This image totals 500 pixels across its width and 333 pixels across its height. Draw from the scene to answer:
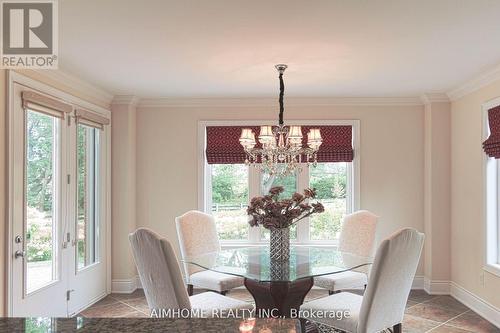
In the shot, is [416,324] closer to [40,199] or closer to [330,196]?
[330,196]

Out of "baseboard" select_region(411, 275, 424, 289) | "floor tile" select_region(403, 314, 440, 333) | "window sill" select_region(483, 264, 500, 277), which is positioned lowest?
"floor tile" select_region(403, 314, 440, 333)

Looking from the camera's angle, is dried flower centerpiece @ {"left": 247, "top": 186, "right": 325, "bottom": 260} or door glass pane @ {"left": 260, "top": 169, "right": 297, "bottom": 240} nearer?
dried flower centerpiece @ {"left": 247, "top": 186, "right": 325, "bottom": 260}

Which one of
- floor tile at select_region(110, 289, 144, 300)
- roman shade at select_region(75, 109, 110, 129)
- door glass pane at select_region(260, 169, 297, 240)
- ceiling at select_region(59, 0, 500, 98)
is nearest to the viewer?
ceiling at select_region(59, 0, 500, 98)

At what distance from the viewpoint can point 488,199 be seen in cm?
400

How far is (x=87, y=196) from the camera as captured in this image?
4.46 m

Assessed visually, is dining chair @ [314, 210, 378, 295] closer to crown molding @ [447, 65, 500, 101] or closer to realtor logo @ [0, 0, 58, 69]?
crown molding @ [447, 65, 500, 101]

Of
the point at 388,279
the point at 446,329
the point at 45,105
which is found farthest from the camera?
the point at 446,329

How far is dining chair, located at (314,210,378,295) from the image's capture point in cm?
374

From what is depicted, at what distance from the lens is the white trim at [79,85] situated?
11.9ft

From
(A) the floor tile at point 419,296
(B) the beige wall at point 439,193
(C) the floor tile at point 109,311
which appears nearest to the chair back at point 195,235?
(C) the floor tile at point 109,311

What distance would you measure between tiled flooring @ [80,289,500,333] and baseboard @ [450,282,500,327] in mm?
54

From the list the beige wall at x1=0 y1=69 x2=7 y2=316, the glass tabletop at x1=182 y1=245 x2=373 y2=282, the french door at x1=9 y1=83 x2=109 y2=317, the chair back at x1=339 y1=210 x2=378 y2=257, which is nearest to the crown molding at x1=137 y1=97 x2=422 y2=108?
the french door at x1=9 y1=83 x2=109 y2=317

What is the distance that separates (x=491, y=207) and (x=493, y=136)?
74 cm

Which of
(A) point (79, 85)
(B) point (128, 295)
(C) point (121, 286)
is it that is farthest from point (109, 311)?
(A) point (79, 85)
